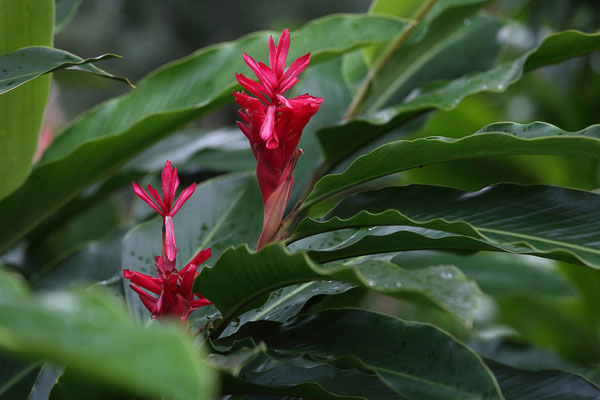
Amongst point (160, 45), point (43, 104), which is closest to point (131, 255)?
point (43, 104)

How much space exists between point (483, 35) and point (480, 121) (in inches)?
15.2

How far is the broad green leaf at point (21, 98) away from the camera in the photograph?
2.01 ft

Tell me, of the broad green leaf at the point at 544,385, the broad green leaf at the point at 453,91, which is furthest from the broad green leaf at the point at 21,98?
the broad green leaf at the point at 544,385

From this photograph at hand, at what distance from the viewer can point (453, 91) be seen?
758 mm

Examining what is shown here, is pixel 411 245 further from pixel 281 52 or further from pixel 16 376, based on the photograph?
pixel 16 376

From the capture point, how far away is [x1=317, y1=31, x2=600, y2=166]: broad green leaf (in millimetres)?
700

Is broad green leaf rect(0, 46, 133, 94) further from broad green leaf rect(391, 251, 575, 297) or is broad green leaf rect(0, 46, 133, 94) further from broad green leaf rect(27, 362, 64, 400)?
broad green leaf rect(391, 251, 575, 297)

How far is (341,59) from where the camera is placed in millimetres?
1047

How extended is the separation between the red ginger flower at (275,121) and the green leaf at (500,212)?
0.04 metres

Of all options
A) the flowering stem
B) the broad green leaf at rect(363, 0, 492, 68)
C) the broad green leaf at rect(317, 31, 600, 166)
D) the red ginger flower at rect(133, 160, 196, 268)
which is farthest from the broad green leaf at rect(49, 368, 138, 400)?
the broad green leaf at rect(363, 0, 492, 68)

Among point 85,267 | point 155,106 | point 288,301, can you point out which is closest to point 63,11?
point 155,106

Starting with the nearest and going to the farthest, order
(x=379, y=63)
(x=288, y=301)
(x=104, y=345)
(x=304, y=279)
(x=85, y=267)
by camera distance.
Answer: (x=104, y=345)
(x=304, y=279)
(x=288, y=301)
(x=85, y=267)
(x=379, y=63)

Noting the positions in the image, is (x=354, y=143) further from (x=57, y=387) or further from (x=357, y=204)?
(x=57, y=387)

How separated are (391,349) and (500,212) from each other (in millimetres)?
172
